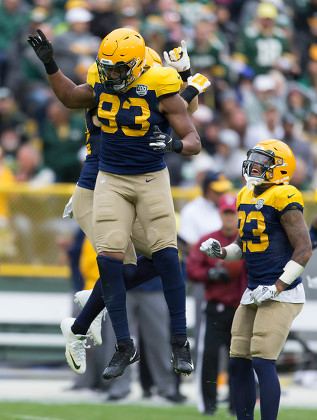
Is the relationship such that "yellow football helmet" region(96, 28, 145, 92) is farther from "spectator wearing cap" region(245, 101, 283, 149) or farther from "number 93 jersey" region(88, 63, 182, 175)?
"spectator wearing cap" region(245, 101, 283, 149)

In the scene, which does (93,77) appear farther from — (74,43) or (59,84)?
(74,43)

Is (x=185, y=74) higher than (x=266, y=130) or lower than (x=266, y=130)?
higher

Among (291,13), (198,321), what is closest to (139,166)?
(198,321)

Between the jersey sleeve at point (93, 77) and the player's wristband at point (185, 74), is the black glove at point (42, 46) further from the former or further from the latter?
the player's wristband at point (185, 74)

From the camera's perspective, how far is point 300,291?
7383mm

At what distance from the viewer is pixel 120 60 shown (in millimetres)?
6566

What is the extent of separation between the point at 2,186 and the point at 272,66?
5.12 meters

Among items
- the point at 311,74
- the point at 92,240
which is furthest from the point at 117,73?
the point at 311,74

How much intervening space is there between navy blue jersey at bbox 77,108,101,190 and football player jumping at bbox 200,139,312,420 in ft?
3.16

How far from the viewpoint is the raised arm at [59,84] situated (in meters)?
6.92

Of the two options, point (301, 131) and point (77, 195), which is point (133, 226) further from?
point (301, 131)

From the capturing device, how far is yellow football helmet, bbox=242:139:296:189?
287 inches

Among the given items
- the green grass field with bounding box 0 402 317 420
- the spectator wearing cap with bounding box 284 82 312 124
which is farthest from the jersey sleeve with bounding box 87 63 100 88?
the spectator wearing cap with bounding box 284 82 312 124

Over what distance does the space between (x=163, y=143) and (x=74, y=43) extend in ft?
24.8
